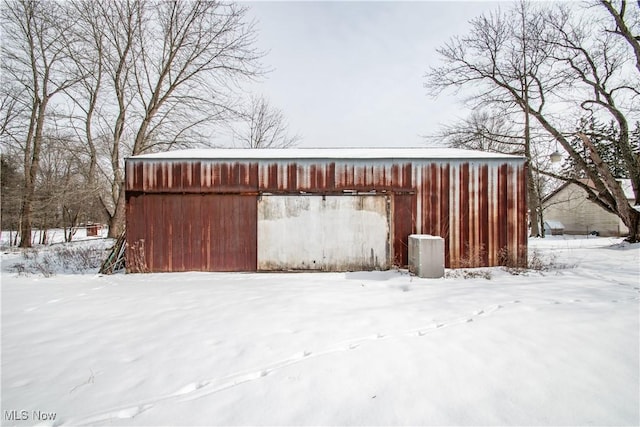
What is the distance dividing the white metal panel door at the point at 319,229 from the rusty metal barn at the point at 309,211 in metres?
0.03

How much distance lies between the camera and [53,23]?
1459 cm

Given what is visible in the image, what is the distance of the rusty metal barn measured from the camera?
7.78 metres

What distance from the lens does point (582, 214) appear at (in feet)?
90.0

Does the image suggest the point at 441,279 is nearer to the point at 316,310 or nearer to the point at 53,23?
the point at 316,310

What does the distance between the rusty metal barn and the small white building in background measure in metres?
20.3

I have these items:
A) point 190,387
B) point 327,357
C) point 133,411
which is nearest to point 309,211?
point 327,357

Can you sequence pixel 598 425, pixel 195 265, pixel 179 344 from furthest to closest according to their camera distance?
pixel 195 265
pixel 179 344
pixel 598 425

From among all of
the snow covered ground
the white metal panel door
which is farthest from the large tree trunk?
the white metal panel door

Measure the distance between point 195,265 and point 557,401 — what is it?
7672 millimetres

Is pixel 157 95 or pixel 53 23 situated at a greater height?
pixel 53 23

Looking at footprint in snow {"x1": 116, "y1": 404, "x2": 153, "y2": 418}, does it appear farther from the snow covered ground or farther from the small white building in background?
the small white building in background

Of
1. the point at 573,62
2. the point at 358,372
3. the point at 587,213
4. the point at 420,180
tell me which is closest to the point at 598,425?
the point at 358,372

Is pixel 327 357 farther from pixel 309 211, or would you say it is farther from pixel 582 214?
pixel 582 214

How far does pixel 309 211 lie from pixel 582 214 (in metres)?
32.4
